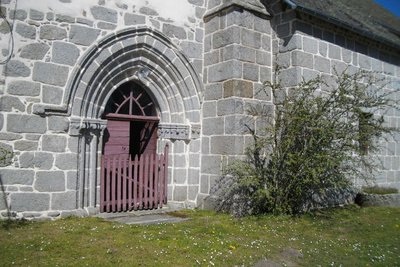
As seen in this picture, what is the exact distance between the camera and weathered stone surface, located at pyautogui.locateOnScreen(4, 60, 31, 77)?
5426mm

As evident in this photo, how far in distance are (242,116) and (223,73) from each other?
0.92 meters

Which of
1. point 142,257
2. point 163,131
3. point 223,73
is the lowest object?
point 142,257

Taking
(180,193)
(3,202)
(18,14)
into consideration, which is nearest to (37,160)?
(3,202)

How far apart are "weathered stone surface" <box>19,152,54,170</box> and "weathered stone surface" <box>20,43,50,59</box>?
4.92ft

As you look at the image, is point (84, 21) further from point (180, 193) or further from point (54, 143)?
point (180, 193)

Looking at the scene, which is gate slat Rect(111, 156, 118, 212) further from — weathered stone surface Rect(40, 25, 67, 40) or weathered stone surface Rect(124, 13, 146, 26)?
weathered stone surface Rect(124, 13, 146, 26)

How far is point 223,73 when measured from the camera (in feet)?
22.2

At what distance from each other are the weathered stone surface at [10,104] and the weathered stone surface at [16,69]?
354 millimetres

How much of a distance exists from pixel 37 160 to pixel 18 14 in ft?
7.37


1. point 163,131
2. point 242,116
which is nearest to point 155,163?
point 163,131

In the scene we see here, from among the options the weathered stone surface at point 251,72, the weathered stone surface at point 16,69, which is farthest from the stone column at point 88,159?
the weathered stone surface at point 251,72

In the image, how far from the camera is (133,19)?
654cm

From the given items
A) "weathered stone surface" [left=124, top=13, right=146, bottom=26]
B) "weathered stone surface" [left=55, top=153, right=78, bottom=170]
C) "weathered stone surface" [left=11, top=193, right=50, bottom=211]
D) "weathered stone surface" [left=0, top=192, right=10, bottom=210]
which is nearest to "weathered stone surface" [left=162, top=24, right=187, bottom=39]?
"weathered stone surface" [left=124, top=13, right=146, bottom=26]

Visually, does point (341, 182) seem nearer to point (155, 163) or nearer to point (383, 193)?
point (383, 193)
